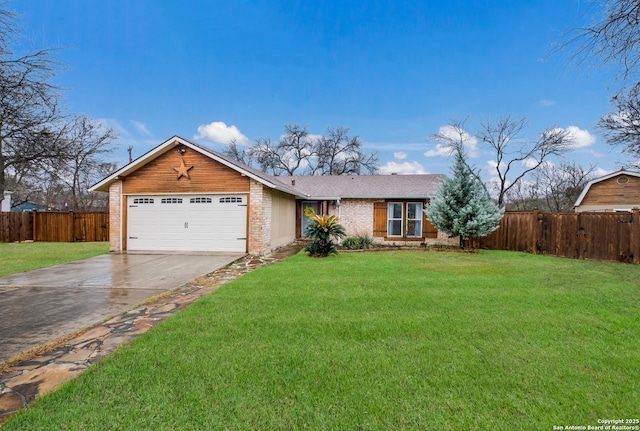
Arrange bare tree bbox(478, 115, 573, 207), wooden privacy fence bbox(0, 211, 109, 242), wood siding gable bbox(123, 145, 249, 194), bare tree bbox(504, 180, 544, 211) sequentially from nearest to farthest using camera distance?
wood siding gable bbox(123, 145, 249, 194), wooden privacy fence bbox(0, 211, 109, 242), bare tree bbox(478, 115, 573, 207), bare tree bbox(504, 180, 544, 211)

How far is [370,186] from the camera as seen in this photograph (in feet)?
53.3

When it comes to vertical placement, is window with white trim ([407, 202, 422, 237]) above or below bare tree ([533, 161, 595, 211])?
below

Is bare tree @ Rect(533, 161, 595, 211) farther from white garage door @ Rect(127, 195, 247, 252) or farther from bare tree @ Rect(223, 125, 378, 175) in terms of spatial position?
white garage door @ Rect(127, 195, 247, 252)

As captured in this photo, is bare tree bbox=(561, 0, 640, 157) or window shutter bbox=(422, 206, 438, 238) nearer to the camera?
bare tree bbox=(561, 0, 640, 157)

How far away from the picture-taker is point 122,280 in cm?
672

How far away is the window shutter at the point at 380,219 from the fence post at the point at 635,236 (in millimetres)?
8698

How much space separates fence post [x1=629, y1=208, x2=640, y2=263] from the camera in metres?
9.62

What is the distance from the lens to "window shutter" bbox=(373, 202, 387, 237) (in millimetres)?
14570

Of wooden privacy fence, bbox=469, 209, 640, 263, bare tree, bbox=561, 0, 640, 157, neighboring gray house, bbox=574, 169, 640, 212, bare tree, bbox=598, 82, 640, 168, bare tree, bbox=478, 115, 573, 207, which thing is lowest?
wooden privacy fence, bbox=469, 209, 640, 263

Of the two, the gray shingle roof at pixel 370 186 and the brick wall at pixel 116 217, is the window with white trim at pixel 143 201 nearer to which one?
the brick wall at pixel 116 217

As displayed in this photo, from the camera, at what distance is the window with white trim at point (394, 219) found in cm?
1448

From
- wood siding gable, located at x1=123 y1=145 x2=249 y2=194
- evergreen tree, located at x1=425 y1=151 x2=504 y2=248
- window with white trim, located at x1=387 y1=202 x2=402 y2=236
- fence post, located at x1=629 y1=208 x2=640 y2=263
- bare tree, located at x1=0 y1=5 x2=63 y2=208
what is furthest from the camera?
window with white trim, located at x1=387 y1=202 x2=402 y2=236

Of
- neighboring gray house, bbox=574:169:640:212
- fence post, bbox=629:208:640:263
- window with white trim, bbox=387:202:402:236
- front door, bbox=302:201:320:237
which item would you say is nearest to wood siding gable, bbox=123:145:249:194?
front door, bbox=302:201:320:237

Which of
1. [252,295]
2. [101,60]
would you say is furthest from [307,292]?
[101,60]
